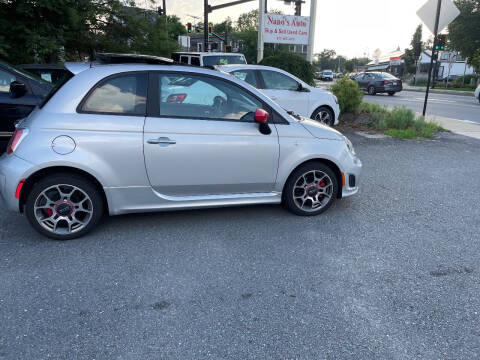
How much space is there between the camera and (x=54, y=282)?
3.16 m

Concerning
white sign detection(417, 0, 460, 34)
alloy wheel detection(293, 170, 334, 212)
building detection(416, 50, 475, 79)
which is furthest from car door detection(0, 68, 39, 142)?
building detection(416, 50, 475, 79)

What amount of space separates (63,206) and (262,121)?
85.0 inches

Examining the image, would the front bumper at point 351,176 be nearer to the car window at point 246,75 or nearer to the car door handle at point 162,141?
the car door handle at point 162,141

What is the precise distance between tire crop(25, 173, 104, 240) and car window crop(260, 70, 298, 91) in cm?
621

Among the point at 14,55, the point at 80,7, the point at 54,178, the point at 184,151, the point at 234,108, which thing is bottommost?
the point at 54,178

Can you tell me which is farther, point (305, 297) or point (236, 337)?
point (305, 297)

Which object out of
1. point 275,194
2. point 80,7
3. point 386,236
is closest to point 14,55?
point 80,7

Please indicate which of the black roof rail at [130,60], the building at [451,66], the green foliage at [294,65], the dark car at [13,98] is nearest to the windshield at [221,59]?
the green foliage at [294,65]

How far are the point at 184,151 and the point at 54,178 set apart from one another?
125 centimetres

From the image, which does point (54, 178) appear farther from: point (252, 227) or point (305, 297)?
point (305, 297)

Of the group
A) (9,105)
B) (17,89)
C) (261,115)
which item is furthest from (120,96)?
(9,105)

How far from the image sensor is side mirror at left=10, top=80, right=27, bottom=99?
5.72m

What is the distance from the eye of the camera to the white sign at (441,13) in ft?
35.8

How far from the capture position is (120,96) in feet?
12.7
